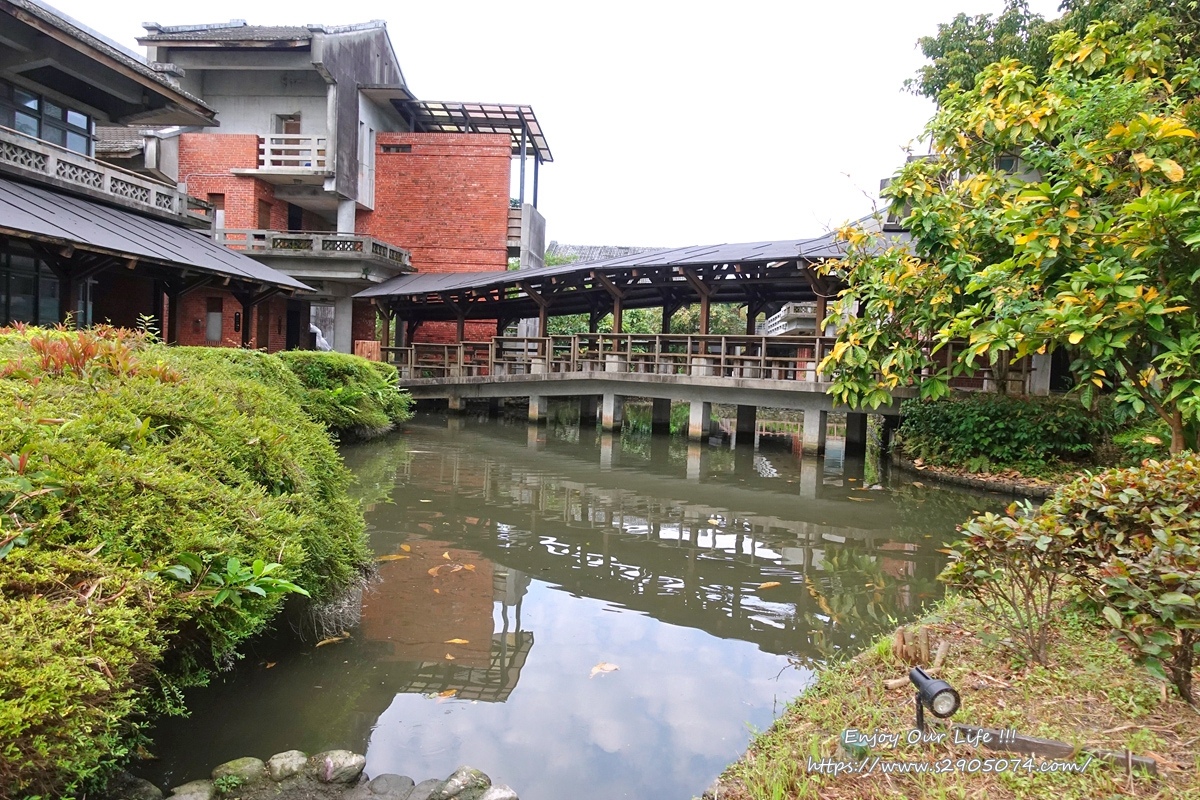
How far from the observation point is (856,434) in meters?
15.6

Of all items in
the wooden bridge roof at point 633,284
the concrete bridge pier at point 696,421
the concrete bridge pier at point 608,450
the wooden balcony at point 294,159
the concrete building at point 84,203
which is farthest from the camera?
the wooden balcony at point 294,159

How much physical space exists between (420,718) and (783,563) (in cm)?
405

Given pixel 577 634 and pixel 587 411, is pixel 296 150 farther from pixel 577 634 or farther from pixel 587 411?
pixel 577 634

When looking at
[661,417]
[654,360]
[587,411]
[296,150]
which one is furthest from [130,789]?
[296,150]

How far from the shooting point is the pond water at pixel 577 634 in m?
3.63

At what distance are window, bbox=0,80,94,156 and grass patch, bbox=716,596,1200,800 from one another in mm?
14726

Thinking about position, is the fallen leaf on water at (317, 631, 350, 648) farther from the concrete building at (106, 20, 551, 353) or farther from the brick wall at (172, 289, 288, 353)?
the concrete building at (106, 20, 551, 353)

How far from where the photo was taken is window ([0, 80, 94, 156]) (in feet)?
40.9

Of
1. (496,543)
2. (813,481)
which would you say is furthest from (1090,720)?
(813,481)

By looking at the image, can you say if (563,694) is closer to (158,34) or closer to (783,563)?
(783,563)

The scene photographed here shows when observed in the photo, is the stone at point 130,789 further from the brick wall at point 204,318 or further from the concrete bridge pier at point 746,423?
the concrete bridge pier at point 746,423

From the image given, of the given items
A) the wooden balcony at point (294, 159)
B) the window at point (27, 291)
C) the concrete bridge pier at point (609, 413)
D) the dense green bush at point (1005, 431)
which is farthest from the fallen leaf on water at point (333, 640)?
the wooden balcony at point (294, 159)

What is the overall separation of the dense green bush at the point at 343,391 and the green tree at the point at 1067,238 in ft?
26.3

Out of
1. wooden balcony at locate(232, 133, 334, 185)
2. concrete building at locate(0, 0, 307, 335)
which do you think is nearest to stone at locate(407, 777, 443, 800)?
concrete building at locate(0, 0, 307, 335)
